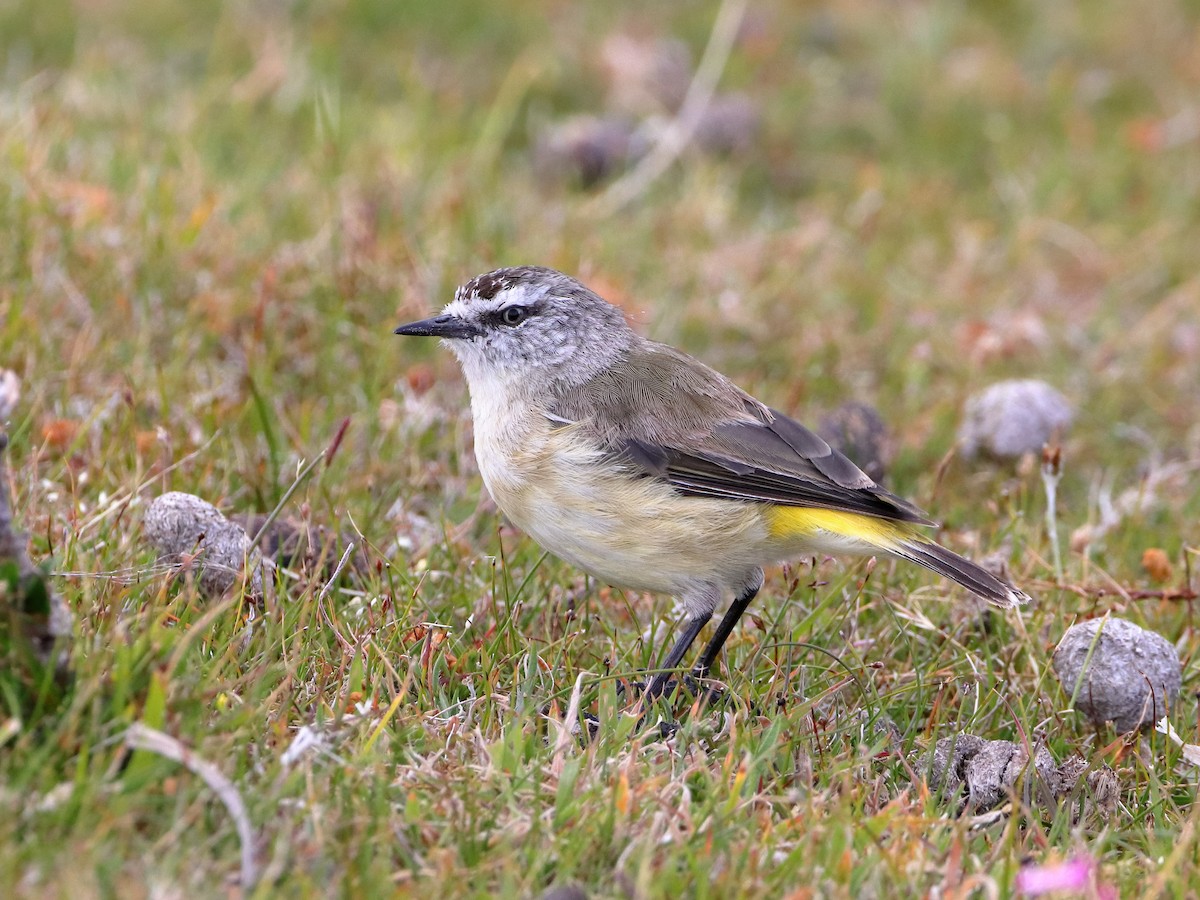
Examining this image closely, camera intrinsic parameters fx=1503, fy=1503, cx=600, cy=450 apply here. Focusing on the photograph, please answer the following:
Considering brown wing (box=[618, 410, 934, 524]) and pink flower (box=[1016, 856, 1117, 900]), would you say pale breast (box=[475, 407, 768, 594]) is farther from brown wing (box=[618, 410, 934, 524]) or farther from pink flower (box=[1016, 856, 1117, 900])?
pink flower (box=[1016, 856, 1117, 900])

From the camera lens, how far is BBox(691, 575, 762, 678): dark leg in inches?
170

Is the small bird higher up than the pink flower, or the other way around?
the small bird

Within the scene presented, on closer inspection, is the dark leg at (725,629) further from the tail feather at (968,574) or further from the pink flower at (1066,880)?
the pink flower at (1066,880)

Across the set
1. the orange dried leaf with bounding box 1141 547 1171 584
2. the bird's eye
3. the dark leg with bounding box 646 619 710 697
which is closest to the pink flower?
the dark leg with bounding box 646 619 710 697

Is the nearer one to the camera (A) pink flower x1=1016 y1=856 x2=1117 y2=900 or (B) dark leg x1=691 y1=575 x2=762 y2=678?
(A) pink flower x1=1016 y1=856 x2=1117 y2=900

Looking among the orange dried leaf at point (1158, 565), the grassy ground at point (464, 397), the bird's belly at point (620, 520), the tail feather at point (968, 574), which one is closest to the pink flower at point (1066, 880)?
the grassy ground at point (464, 397)

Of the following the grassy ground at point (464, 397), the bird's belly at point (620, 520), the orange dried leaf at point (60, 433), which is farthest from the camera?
the orange dried leaf at point (60, 433)

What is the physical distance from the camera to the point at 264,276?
5805 mm

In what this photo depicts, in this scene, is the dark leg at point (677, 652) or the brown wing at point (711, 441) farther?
the brown wing at point (711, 441)

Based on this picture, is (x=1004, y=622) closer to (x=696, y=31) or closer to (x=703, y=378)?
(x=703, y=378)

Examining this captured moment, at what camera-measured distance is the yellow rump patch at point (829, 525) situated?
14.3 ft

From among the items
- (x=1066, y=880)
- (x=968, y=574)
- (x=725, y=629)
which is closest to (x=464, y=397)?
(x=725, y=629)

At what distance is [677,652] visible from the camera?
4297mm

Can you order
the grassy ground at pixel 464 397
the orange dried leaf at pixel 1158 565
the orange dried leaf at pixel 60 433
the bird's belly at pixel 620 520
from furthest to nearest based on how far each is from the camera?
1. the orange dried leaf at pixel 1158 565
2. the orange dried leaf at pixel 60 433
3. the bird's belly at pixel 620 520
4. the grassy ground at pixel 464 397
